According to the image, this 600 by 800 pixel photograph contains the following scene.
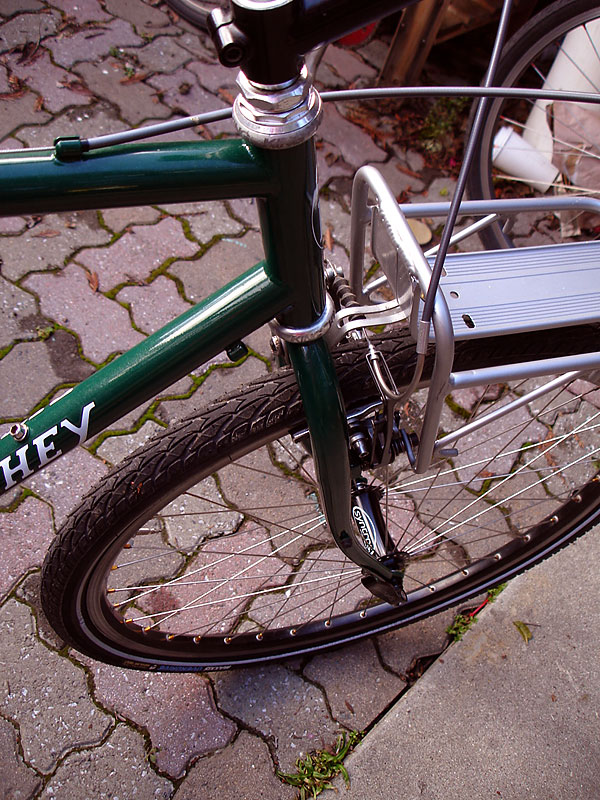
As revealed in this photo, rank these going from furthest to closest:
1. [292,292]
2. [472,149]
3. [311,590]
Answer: [311,590] → [292,292] → [472,149]

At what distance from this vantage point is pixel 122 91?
2.91 metres

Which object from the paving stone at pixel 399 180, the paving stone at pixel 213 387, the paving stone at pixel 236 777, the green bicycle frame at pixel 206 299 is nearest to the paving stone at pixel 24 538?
the paving stone at pixel 213 387

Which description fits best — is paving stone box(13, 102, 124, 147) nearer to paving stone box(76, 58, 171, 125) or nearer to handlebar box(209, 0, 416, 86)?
paving stone box(76, 58, 171, 125)

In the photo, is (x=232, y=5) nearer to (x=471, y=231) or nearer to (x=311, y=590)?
(x=471, y=231)

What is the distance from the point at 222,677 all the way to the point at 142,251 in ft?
5.12

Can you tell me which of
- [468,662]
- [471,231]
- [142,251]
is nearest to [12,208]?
[471,231]

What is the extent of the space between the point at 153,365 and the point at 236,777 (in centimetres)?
117

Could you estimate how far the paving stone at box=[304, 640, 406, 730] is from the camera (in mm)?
1714

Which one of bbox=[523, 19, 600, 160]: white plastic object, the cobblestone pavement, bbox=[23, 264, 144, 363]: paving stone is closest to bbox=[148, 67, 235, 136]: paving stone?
the cobblestone pavement

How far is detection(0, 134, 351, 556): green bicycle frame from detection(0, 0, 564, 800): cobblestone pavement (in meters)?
0.84

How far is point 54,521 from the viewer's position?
6.38 feet

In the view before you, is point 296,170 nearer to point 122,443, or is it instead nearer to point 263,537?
point 263,537

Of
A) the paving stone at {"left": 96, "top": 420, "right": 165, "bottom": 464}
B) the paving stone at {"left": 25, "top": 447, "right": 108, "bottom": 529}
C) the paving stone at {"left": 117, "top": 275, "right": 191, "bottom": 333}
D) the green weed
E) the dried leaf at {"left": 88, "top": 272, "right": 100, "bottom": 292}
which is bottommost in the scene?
the green weed

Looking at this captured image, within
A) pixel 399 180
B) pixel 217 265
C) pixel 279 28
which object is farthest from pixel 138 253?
pixel 279 28
